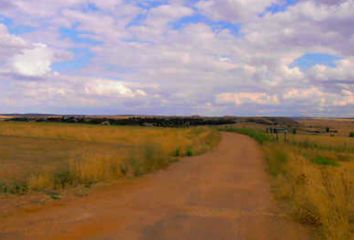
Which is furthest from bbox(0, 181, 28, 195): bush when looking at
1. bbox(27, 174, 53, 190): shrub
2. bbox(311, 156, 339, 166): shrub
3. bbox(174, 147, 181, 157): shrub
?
bbox(311, 156, 339, 166): shrub

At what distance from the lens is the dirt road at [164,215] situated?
343 inches

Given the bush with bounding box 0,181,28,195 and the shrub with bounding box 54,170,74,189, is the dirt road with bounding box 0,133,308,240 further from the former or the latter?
the bush with bounding box 0,181,28,195

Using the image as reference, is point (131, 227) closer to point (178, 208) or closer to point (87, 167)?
point (178, 208)

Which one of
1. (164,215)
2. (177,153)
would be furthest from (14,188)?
(177,153)

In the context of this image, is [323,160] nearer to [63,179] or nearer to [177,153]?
[177,153]

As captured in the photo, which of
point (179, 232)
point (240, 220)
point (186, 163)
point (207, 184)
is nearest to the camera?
point (179, 232)

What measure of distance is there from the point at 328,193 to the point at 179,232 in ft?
11.5

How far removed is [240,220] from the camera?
10.1m

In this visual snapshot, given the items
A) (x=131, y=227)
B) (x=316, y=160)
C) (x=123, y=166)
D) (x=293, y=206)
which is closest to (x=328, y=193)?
(x=293, y=206)

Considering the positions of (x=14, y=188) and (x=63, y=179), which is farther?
(x=63, y=179)

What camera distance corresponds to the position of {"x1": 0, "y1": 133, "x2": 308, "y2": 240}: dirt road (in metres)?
8.70

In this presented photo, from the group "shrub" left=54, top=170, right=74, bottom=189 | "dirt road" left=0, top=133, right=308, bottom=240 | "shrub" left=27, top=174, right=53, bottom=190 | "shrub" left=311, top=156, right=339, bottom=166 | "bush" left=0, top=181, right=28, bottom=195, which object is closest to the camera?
"dirt road" left=0, top=133, right=308, bottom=240

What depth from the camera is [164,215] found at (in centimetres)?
1038

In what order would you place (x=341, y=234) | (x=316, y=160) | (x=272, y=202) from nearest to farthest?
(x=341, y=234), (x=272, y=202), (x=316, y=160)
